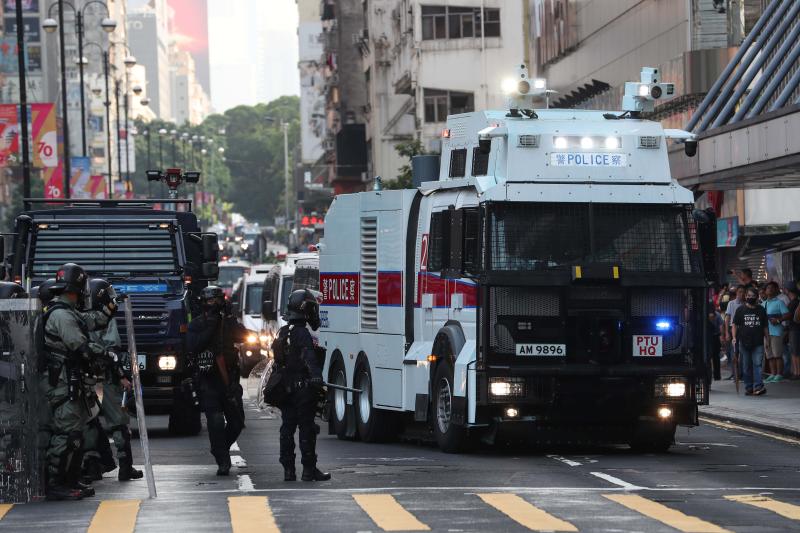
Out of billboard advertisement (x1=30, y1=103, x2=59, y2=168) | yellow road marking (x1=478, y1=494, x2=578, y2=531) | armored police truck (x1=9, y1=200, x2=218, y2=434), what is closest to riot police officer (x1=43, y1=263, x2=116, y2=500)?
yellow road marking (x1=478, y1=494, x2=578, y2=531)

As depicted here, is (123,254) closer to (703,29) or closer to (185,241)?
(185,241)

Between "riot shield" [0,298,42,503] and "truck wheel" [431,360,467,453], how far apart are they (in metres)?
5.17

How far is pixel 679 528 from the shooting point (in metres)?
12.4

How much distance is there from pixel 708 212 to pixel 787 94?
11010 millimetres

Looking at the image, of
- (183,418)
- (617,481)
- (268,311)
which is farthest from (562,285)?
(268,311)

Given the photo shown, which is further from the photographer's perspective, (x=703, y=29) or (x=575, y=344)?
(x=703, y=29)

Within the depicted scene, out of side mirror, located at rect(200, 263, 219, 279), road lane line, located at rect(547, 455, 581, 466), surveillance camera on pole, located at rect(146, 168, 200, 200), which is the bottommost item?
road lane line, located at rect(547, 455, 581, 466)

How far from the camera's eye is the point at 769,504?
14055 mm

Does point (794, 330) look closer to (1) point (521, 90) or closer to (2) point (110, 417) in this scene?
(1) point (521, 90)

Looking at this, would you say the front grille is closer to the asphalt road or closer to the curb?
the asphalt road

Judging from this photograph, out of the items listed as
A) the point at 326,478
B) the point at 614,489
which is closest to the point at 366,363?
the point at 326,478

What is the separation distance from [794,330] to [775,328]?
1.10 ft

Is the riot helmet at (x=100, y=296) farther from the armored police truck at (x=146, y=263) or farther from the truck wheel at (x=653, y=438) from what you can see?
the truck wheel at (x=653, y=438)

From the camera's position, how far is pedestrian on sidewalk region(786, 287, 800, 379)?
31875 mm
